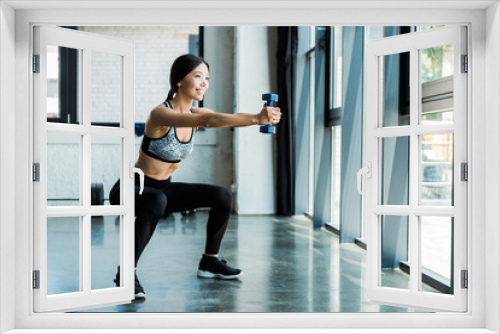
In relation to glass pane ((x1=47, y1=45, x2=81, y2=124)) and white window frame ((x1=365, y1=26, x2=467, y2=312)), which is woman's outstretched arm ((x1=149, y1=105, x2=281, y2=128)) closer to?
white window frame ((x1=365, y1=26, x2=467, y2=312))

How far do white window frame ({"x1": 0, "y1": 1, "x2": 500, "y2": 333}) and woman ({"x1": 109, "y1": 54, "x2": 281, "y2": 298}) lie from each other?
0.99 metres

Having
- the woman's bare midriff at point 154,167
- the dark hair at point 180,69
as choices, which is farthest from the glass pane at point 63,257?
the dark hair at point 180,69

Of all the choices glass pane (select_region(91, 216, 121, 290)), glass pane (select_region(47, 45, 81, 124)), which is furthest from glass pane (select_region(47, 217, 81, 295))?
glass pane (select_region(47, 45, 81, 124))

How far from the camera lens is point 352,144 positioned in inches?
216

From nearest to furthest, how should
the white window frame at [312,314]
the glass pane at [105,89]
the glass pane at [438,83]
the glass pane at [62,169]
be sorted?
1. the white window frame at [312,314]
2. the glass pane at [438,83]
3. the glass pane at [62,169]
4. the glass pane at [105,89]

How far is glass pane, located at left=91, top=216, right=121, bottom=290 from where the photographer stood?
13.5ft

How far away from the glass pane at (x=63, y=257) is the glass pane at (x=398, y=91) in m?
2.43

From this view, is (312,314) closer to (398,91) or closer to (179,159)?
(179,159)

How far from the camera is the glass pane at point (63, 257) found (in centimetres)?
395

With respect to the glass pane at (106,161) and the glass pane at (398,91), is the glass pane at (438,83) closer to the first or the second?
the glass pane at (398,91)

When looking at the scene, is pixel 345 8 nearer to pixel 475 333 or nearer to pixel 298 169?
pixel 475 333

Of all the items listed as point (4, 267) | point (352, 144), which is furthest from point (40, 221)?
point (352, 144)

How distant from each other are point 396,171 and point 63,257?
276 centimetres

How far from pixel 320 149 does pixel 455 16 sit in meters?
4.31
